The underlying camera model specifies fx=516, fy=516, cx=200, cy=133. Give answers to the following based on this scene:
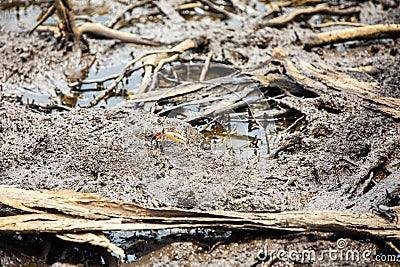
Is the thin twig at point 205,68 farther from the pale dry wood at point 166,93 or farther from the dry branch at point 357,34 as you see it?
the dry branch at point 357,34

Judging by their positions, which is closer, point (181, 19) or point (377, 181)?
point (377, 181)

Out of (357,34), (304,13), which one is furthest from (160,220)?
(304,13)

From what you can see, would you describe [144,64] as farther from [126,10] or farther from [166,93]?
[126,10]

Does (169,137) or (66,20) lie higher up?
(66,20)

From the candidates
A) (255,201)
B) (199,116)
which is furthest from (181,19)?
(255,201)

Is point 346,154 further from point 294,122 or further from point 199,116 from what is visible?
point 199,116

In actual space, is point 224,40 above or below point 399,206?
above

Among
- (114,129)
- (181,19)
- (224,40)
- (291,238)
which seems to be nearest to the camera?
(291,238)
